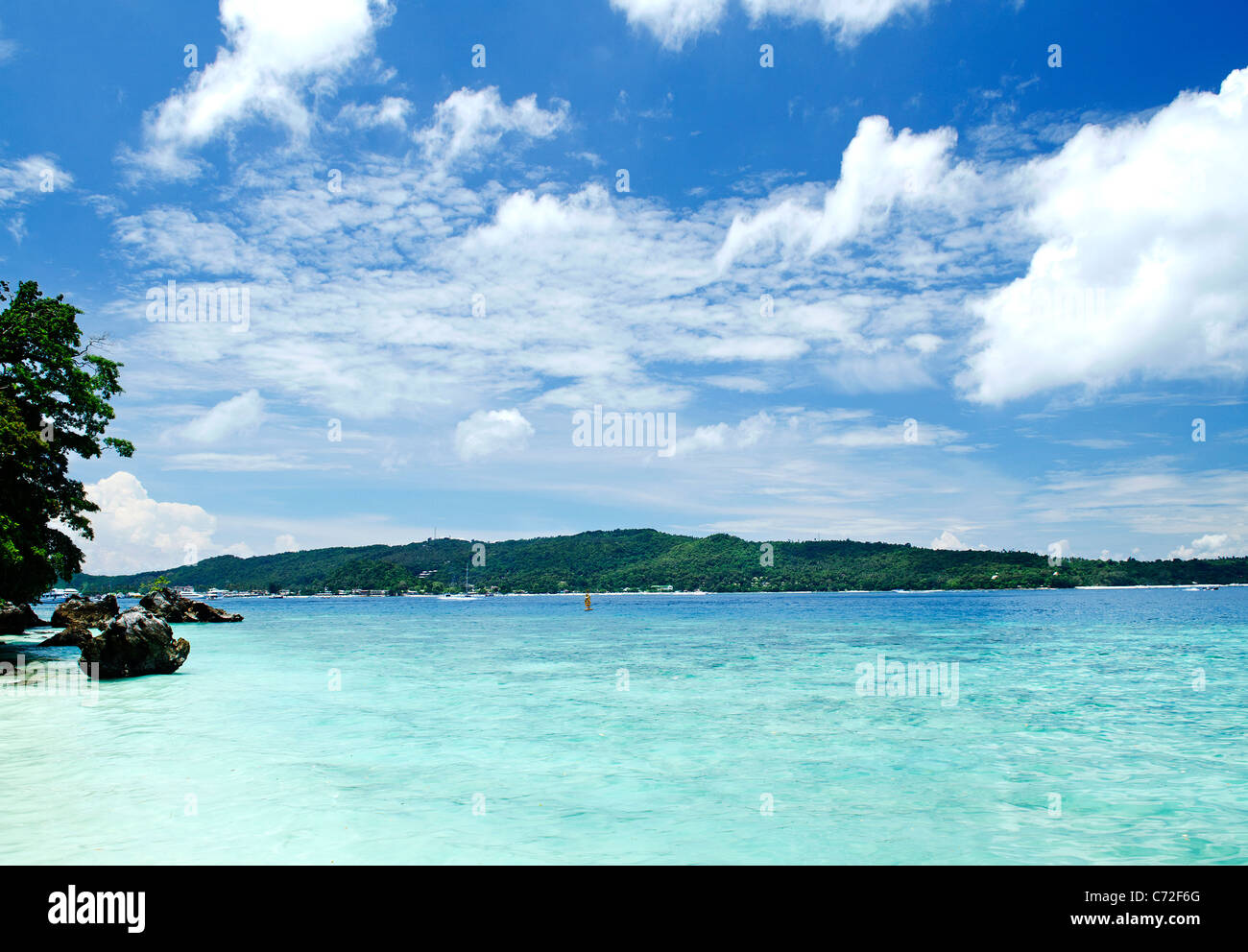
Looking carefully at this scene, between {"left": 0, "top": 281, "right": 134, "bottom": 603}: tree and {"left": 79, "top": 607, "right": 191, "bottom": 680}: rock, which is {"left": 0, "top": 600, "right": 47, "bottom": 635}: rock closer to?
{"left": 0, "top": 281, "right": 134, "bottom": 603}: tree

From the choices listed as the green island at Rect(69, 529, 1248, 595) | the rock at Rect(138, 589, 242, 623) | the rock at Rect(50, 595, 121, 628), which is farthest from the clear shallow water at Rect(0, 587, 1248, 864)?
the green island at Rect(69, 529, 1248, 595)

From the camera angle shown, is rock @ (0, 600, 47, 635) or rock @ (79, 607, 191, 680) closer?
rock @ (79, 607, 191, 680)

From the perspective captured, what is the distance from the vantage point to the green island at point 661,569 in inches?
5950

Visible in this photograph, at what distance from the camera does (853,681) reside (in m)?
21.7

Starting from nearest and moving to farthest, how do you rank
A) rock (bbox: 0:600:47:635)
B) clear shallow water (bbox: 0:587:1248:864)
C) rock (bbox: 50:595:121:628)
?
1. clear shallow water (bbox: 0:587:1248:864)
2. rock (bbox: 0:600:47:635)
3. rock (bbox: 50:595:121:628)

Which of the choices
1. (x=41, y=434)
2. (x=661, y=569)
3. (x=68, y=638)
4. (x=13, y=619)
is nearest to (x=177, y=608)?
(x=13, y=619)

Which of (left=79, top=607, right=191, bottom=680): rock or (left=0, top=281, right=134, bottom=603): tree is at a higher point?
Answer: (left=0, top=281, right=134, bottom=603): tree

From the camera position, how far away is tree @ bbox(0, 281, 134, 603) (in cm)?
2164

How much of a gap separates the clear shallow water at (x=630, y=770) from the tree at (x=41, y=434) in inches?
271

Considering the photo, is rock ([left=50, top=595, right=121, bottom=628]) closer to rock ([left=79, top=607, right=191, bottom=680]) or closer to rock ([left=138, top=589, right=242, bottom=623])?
rock ([left=138, top=589, right=242, bottom=623])

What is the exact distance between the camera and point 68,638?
32.0 meters

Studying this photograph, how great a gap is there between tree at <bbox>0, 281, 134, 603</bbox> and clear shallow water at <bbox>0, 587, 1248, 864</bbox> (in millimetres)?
6882

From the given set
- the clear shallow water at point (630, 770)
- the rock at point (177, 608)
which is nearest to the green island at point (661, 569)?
the rock at point (177, 608)

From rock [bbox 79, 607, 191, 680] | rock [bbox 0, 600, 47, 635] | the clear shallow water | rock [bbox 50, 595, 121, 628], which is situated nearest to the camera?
the clear shallow water
